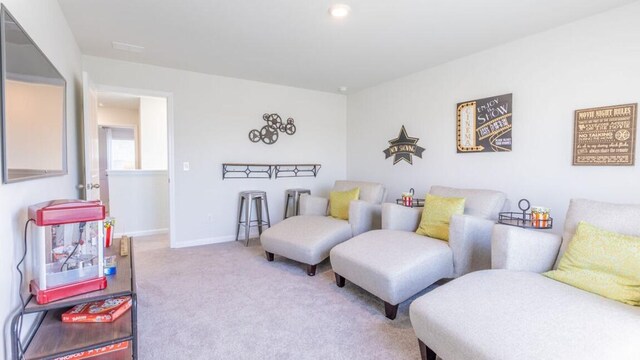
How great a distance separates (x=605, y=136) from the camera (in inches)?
91.9

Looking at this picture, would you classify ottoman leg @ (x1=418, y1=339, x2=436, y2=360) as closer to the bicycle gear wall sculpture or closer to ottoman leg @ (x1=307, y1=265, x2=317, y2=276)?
ottoman leg @ (x1=307, y1=265, x2=317, y2=276)

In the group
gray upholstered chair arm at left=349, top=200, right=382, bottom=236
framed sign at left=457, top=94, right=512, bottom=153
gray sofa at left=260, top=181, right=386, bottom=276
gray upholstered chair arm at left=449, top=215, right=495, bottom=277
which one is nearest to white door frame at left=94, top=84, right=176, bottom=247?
gray sofa at left=260, top=181, right=386, bottom=276

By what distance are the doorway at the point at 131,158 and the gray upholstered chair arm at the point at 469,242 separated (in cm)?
313

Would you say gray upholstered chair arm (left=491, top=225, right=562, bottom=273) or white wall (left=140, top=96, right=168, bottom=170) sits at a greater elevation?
white wall (left=140, top=96, right=168, bottom=170)

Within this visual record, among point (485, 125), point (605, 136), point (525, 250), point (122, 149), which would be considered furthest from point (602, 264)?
point (122, 149)

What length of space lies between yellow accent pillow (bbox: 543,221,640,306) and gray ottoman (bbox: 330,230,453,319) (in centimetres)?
73

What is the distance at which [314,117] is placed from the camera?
4.85 metres

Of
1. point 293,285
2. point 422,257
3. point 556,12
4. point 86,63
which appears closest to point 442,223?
point 422,257

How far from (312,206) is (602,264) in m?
2.81

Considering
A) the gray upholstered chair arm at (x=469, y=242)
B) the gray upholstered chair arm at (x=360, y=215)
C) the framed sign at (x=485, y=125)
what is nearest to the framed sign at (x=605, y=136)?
the framed sign at (x=485, y=125)

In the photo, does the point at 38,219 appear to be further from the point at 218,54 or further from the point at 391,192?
the point at 391,192

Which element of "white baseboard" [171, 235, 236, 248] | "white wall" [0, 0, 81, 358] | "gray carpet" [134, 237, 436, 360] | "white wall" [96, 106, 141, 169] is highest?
"white wall" [96, 106, 141, 169]

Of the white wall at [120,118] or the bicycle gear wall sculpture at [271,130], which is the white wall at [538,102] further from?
the white wall at [120,118]

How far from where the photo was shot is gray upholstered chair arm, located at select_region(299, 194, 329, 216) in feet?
12.8
